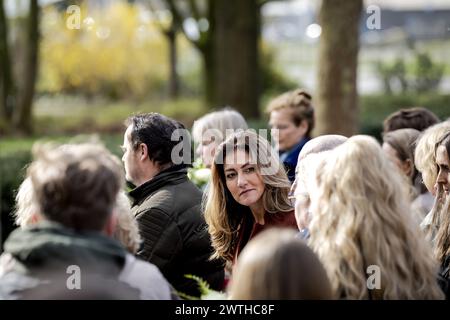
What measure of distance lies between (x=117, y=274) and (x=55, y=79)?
24.5m

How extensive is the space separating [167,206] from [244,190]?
431mm

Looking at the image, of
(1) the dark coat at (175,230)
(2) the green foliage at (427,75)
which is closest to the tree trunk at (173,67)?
(2) the green foliage at (427,75)

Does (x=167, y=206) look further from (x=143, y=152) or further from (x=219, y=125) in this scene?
(x=219, y=125)

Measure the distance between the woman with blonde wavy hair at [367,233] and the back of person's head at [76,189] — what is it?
838mm

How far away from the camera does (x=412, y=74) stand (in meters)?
23.1

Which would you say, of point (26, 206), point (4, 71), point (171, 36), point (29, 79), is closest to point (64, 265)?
point (26, 206)

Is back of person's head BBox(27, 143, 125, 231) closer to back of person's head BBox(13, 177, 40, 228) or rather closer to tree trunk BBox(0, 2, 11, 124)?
back of person's head BBox(13, 177, 40, 228)

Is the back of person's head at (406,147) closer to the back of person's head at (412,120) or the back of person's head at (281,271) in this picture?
the back of person's head at (412,120)

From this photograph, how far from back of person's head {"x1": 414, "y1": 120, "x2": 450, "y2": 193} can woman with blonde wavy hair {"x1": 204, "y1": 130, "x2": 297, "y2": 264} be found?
0.74m

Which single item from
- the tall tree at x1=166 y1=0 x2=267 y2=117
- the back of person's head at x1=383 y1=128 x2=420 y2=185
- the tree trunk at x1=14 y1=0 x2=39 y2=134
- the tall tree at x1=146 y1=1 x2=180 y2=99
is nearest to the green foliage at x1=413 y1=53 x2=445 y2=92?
the tall tree at x1=146 y1=1 x2=180 y2=99

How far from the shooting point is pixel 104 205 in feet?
9.97

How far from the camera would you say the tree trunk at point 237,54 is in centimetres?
1488

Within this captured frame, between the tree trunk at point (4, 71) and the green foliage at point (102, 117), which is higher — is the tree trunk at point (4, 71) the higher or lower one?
the higher one

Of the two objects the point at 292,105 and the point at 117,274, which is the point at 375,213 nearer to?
the point at 117,274
